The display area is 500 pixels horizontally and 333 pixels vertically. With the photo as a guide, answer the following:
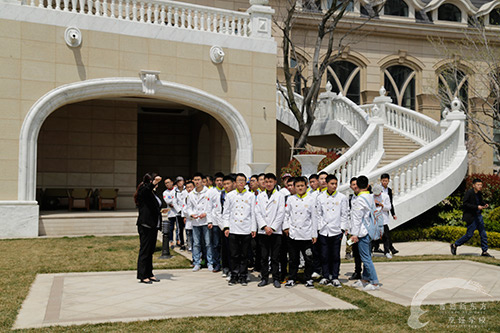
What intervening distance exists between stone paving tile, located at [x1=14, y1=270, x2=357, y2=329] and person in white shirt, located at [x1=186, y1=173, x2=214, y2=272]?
78 cm

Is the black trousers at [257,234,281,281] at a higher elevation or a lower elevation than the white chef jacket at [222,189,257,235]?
lower

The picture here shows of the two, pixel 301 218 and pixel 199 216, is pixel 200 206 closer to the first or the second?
pixel 199 216

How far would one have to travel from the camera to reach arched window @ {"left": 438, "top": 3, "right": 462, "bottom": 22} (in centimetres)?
2900

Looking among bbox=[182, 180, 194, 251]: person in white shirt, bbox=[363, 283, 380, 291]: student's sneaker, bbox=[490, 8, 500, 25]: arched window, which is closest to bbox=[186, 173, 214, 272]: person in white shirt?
bbox=[182, 180, 194, 251]: person in white shirt

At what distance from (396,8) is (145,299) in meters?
25.1

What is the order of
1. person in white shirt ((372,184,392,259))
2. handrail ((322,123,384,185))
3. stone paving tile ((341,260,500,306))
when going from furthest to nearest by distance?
handrail ((322,123,384,185)) < person in white shirt ((372,184,392,259)) < stone paving tile ((341,260,500,306))

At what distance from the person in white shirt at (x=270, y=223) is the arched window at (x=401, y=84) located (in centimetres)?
2104

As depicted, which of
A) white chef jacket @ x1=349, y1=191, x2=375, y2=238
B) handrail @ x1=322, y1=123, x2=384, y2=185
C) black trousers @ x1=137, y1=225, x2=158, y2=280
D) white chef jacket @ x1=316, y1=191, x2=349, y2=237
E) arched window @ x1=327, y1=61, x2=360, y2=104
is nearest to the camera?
white chef jacket @ x1=349, y1=191, x2=375, y2=238

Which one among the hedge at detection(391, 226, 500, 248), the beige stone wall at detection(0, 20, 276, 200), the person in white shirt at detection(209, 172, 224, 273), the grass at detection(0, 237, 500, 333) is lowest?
the grass at detection(0, 237, 500, 333)

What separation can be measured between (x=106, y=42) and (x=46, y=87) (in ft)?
6.96

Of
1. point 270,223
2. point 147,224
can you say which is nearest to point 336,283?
point 270,223

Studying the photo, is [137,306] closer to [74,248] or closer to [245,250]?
[245,250]

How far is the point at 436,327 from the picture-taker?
19.8 feet

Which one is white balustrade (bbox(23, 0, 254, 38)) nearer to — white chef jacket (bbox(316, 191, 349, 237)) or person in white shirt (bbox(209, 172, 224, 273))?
person in white shirt (bbox(209, 172, 224, 273))
